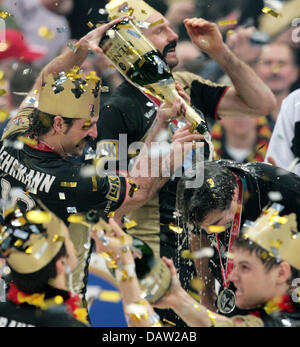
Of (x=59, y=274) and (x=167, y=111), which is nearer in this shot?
(x=59, y=274)

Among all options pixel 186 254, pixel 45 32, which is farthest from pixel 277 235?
pixel 45 32

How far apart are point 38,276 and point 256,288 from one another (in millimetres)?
Result: 744

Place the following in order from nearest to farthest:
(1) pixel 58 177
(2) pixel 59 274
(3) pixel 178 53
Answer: (2) pixel 59 274 → (1) pixel 58 177 → (3) pixel 178 53

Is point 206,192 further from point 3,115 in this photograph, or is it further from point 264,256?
point 3,115

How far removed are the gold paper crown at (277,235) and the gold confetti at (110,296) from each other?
21.1 inches

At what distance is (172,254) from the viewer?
2.54 metres

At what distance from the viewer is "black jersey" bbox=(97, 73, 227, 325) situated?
2.45 meters

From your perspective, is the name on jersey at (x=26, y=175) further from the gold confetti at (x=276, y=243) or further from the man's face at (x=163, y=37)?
the gold confetti at (x=276, y=243)

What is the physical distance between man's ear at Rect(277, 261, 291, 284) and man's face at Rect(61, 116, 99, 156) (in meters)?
0.81

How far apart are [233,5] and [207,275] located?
3.42ft

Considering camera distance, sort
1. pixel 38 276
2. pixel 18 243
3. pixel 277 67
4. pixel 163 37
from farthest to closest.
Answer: pixel 277 67 → pixel 163 37 → pixel 18 243 → pixel 38 276

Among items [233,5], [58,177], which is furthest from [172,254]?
[233,5]

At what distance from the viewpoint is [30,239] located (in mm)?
2174
